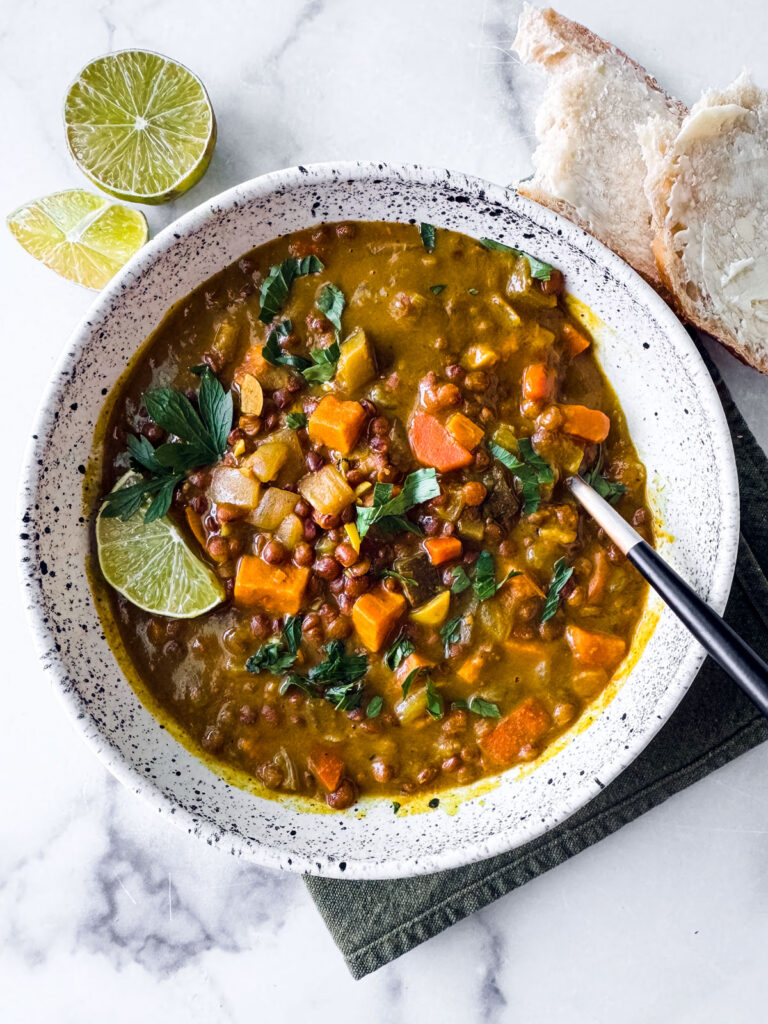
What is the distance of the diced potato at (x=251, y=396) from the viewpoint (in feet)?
12.5

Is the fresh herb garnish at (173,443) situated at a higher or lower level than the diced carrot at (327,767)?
higher

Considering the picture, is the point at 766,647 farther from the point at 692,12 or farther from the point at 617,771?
the point at 692,12

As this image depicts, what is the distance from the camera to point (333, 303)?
3793 mm

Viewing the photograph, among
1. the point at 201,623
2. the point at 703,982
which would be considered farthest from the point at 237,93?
the point at 703,982

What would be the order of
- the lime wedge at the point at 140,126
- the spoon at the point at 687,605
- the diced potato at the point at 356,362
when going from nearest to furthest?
the spoon at the point at 687,605, the diced potato at the point at 356,362, the lime wedge at the point at 140,126

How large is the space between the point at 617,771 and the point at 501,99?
3044mm

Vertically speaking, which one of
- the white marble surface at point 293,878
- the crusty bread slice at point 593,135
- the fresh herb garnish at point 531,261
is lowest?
the white marble surface at point 293,878

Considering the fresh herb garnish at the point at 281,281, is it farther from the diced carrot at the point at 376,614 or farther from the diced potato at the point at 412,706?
the diced potato at the point at 412,706

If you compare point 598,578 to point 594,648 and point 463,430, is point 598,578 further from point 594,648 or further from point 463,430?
point 463,430

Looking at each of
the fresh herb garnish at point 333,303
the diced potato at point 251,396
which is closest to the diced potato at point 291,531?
the diced potato at point 251,396

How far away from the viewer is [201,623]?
12.8 ft

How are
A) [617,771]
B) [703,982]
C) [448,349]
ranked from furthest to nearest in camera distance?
[703,982] → [448,349] → [617,771]

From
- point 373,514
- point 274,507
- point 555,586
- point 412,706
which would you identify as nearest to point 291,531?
point 274,507

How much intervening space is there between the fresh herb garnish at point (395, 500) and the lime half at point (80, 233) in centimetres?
165
